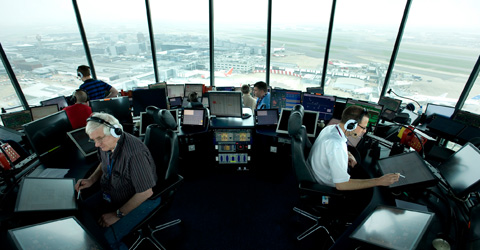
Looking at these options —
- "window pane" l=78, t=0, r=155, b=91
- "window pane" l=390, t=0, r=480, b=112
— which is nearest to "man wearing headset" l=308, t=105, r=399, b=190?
"window pane" l=390, t=0, r=480, b=112

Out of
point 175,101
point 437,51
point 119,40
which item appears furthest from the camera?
point 119,40

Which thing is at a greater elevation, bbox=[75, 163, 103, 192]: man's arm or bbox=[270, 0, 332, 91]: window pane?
bbox=[270, 0, 332, 91]: window pane

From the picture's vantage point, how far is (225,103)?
3.11 meters

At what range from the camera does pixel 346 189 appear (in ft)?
5.46

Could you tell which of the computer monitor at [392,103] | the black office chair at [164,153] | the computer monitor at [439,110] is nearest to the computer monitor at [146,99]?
the black office chair at [164,153]

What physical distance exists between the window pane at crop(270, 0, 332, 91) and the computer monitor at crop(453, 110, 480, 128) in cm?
281

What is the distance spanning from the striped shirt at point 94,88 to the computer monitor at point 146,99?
96 centimetres

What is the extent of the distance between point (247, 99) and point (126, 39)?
12.4ft

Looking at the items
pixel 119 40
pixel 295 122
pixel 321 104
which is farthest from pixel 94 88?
pixel 321 104

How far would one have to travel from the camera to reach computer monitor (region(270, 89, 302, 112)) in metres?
3.52

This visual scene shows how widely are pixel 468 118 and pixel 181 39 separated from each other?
613 cm

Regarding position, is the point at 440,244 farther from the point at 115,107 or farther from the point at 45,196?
the point at 115,107

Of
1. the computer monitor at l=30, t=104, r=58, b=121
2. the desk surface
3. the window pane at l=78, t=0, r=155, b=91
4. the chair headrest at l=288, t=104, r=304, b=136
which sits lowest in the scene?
the computer monitor at l=30, t=104, r=58, b=121

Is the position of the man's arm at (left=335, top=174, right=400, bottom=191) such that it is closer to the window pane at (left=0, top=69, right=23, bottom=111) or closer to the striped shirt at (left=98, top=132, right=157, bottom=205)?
the striped shirt at (left=98, top=132, right=157, bottom=205)
